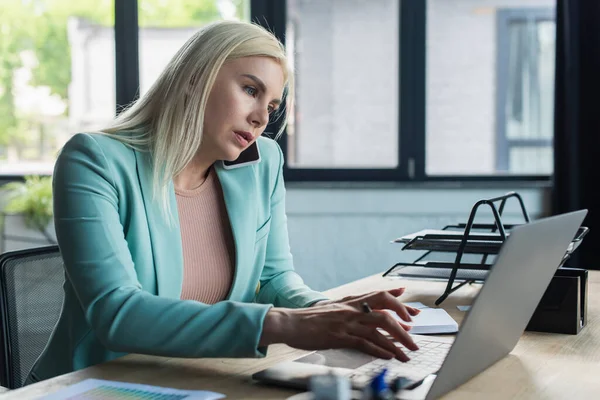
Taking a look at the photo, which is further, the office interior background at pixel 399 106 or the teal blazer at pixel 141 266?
the office interior background at pixel 399 106

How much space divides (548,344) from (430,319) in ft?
0.70

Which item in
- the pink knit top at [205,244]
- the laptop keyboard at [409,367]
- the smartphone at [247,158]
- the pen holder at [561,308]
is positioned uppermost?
the smartphone at [247,158]

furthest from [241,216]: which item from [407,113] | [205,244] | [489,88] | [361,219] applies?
[489,88]

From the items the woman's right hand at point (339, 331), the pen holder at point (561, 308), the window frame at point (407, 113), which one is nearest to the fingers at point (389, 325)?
the woman's right hand at point (339, 331)

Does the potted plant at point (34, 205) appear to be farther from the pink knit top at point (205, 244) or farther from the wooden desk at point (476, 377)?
the wooden desk at point (476, 377)

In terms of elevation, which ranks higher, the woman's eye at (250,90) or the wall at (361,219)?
the woman's eye at (250,90)

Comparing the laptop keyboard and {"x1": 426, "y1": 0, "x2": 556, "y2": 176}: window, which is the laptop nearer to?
the laptop keyboard

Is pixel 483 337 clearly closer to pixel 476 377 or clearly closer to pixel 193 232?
pixel 476 377

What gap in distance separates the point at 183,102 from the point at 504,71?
242 centimetres

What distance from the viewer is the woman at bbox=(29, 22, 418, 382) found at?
105cm

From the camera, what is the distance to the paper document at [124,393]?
0.91 m

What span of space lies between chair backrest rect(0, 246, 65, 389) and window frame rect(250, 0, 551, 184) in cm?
213

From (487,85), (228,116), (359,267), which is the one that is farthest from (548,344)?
(487,85)

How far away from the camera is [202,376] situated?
1.02 metres
